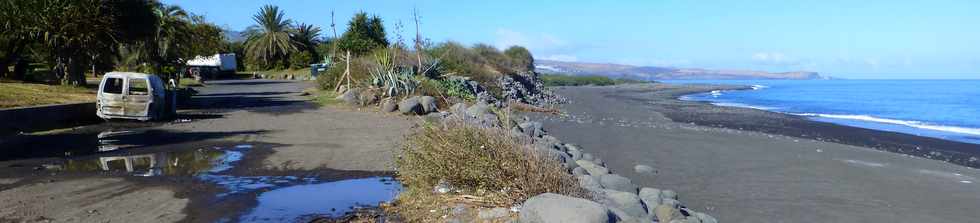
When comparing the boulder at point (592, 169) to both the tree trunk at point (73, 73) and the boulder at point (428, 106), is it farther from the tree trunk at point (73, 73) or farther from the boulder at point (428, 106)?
the tree trunk at point (73, 73)

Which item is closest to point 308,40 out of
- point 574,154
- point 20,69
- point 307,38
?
point 307,38

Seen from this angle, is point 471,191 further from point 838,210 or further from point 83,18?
point 83,18

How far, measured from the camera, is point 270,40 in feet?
231

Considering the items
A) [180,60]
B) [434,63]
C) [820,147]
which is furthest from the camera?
[180,60]

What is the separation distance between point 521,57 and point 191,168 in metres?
51.2

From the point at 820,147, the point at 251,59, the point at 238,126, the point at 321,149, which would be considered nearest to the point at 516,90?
the point at 820,147

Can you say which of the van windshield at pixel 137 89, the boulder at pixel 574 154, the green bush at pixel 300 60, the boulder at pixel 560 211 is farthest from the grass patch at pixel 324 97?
the green bush at pixel 300 60

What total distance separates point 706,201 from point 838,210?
1.89 m

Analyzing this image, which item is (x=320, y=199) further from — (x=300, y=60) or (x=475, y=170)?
(x=300, y=60)

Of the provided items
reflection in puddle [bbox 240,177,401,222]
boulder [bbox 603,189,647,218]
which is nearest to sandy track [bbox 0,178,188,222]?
reflection in puddle [bbox 240,177,401,222]

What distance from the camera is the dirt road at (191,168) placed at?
25.9ft

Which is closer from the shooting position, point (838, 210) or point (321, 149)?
point (838, 210)

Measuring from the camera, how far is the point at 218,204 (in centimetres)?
823

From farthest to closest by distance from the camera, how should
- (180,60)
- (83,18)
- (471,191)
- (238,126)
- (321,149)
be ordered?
(180,60) → (83,18) → (238,126) → (321,149) → (471,191)
